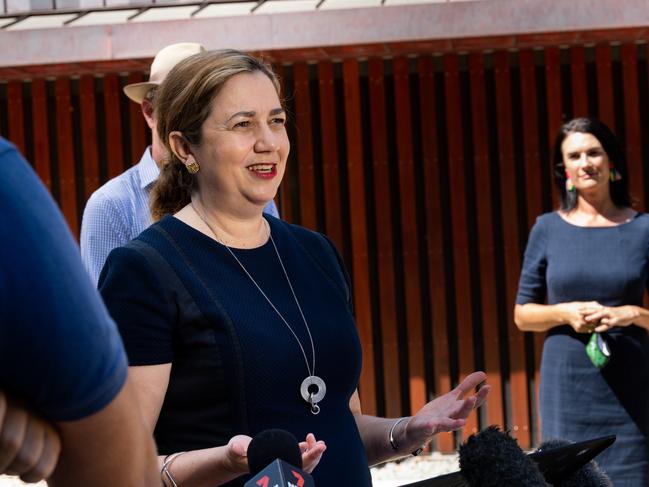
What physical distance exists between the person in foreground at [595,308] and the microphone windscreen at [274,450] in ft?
10.5

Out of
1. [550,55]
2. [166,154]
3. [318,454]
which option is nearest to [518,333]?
[550,55]

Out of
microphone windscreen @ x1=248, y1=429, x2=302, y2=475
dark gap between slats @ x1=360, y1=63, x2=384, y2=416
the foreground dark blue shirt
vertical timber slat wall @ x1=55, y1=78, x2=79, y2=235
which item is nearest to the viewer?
the foreground dark blue shirt

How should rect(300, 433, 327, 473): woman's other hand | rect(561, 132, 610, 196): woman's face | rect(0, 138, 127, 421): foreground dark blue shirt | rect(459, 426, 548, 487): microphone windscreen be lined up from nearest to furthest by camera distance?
rect(0, 138, 127, 421): foreground dark blue shirt < rect(459, 426, 548, 487): microphone windscreen < rect(300, 433, 327, 473): woman's other hand < rect(561, 132, 610, 196): woman's face

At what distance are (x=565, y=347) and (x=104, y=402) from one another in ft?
12.7

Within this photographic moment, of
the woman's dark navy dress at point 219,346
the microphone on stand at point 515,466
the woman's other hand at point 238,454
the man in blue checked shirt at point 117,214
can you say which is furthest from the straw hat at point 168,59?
the microphone on stand at point 515,466

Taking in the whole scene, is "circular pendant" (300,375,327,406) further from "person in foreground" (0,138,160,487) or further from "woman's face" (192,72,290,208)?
"person in foreground" (0,138,160,487)

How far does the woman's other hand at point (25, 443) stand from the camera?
969 millimetres

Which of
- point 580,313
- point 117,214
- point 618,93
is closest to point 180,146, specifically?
point 117,214

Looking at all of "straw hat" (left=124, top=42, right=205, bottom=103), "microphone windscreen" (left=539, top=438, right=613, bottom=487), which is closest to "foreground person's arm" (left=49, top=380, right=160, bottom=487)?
"microphone windscreen" (left=539, top=438, right=613, bottom=487)

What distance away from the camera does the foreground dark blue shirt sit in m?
0.93

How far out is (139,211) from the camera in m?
3.43

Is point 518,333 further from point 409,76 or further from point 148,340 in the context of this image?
point 148,340

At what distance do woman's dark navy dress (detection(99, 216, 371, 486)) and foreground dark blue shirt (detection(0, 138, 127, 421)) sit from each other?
1129 millimetres

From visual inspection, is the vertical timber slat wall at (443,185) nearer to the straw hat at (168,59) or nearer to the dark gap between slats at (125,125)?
the dark gap between slats at (125,125)
